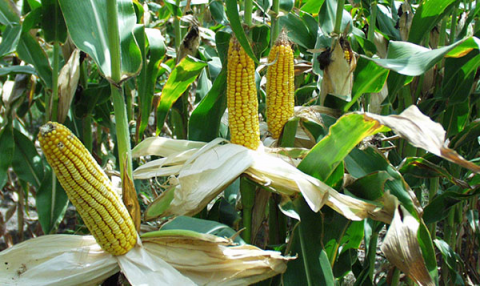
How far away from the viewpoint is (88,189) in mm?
1652

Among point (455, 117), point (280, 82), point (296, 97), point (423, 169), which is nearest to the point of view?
point (280, 82)

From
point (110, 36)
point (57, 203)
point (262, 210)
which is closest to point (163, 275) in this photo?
point (262, 210)

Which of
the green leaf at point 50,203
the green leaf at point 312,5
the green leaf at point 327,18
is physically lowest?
the green leaf at point 50,203

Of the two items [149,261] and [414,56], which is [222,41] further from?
[149,261]

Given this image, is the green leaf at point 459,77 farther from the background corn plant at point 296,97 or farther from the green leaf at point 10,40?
the green leaf at point 10,40

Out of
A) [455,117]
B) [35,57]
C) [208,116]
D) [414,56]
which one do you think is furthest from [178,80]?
[455,117]

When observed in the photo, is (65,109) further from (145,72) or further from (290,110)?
(290,110)

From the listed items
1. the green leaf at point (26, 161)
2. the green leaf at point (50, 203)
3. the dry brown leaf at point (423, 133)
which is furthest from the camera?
the green leaf at point (26, 161)

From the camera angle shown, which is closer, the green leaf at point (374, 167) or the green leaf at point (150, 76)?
the green leaf at point (374, 167)

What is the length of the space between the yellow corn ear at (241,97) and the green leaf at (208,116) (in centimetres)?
28

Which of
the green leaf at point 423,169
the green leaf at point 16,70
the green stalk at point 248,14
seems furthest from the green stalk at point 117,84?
the green leaf at point 16,70

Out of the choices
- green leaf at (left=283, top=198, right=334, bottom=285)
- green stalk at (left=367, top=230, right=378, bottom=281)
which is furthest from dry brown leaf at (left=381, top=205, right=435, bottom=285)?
green stalk at (left=367, top=230, right=378, bottom=281)

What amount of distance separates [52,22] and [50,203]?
117cm

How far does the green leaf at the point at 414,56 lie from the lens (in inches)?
71.2
